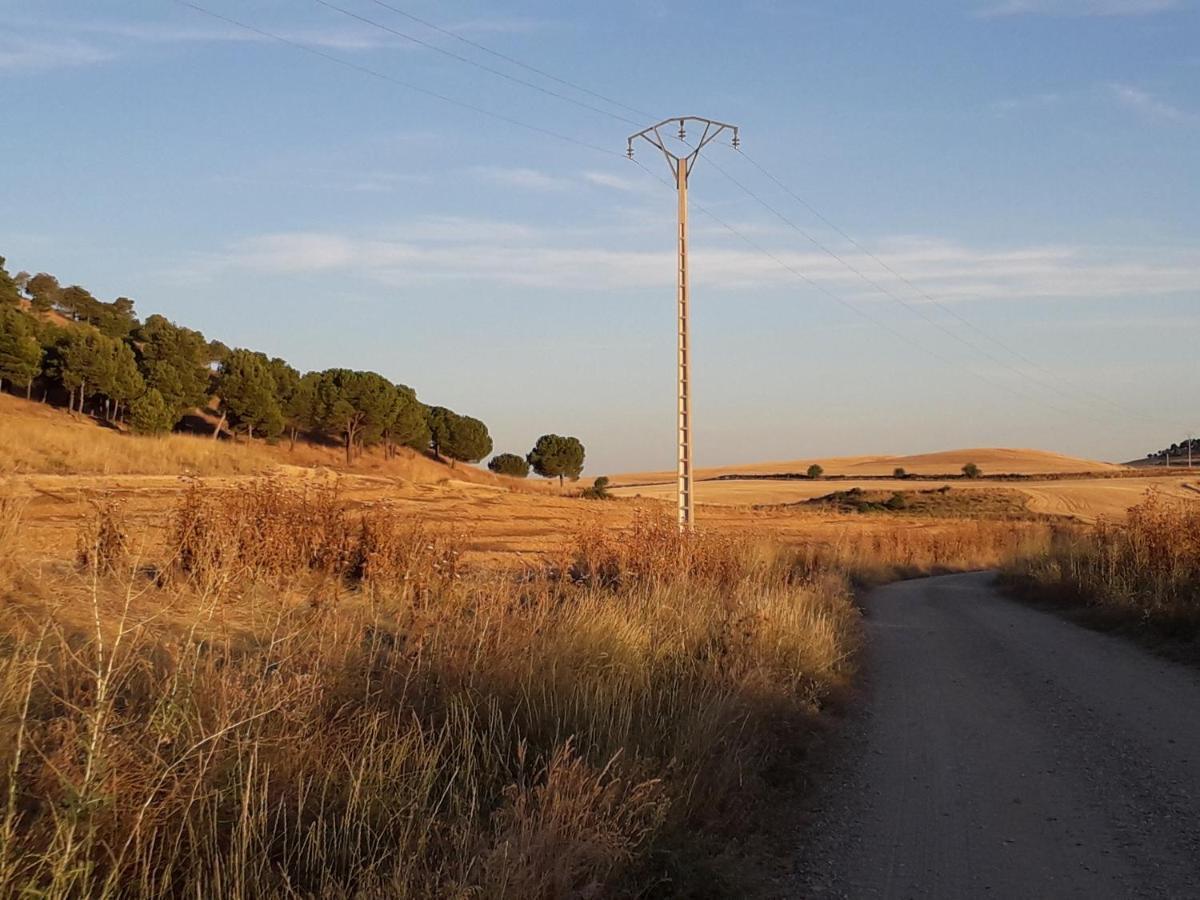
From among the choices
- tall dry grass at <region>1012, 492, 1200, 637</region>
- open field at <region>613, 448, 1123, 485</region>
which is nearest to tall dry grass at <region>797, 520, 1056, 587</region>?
tall dry grass at <region>1012, 492, 1200, 637</region>

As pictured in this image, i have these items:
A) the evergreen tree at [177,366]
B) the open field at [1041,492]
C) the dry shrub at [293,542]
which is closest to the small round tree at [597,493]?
the open field at [1041,492]

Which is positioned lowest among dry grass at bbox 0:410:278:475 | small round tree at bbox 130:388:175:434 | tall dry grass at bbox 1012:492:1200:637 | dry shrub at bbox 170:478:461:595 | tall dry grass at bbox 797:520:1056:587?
tall dry grass at bbox 797:520:1056:587

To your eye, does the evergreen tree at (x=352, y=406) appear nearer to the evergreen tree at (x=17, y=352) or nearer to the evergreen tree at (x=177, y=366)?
the evergreen tree at (x=177, y=366)

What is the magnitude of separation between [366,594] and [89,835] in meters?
6.33

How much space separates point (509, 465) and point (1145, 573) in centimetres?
9434

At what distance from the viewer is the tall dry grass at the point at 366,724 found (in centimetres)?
415

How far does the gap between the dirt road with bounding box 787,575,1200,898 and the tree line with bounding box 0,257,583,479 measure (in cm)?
6013

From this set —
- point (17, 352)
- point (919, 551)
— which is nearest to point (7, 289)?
point (17, 352)

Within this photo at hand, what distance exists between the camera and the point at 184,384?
7075cm

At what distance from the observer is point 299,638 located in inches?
282

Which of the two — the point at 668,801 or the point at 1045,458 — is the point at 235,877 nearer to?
the point at 668,801

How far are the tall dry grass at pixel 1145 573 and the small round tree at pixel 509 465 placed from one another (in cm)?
8887

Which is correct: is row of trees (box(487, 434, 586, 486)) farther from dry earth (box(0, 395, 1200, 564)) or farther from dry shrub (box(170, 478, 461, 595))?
dry shrub (box(170, 478, 461, 595))

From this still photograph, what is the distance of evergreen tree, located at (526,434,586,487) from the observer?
11325 centimetres
